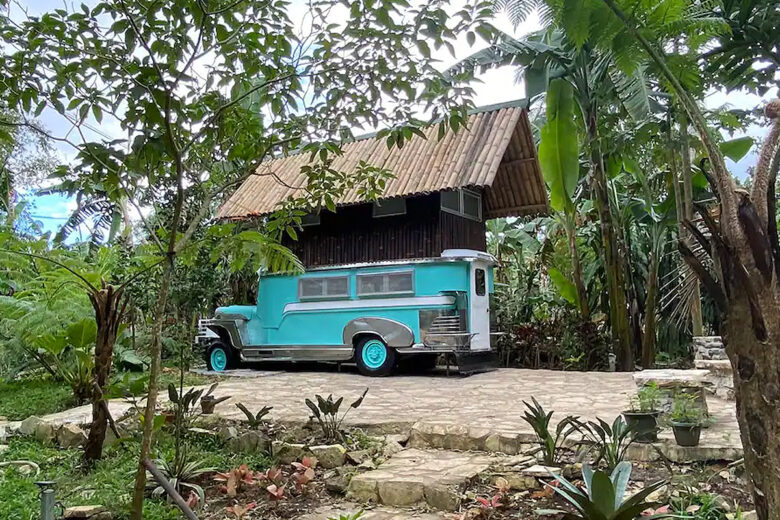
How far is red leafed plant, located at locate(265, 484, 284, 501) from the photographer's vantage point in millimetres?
3605

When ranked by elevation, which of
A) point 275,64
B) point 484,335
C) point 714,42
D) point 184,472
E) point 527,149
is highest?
point 527,149

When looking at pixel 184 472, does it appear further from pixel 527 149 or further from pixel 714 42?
pixel 527 149

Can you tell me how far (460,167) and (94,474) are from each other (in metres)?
6.86

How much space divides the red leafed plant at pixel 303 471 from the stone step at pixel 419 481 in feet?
0.98

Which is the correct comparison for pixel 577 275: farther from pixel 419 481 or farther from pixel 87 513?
pixel 87 513

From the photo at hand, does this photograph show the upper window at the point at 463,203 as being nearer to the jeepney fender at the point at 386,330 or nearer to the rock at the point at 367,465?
the jeepney fender at the point at 386,330

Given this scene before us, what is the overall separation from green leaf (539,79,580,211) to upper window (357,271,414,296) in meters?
5.21

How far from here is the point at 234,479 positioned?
3.74m

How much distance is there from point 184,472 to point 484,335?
22.2ft

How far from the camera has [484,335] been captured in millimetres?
9867

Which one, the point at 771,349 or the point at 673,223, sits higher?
the point at 673,223

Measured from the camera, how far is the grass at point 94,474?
3309 mm

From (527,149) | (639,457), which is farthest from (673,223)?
(639,457)

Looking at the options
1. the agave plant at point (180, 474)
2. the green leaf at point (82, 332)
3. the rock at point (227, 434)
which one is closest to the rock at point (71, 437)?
the green leaf at point (82, 332)
